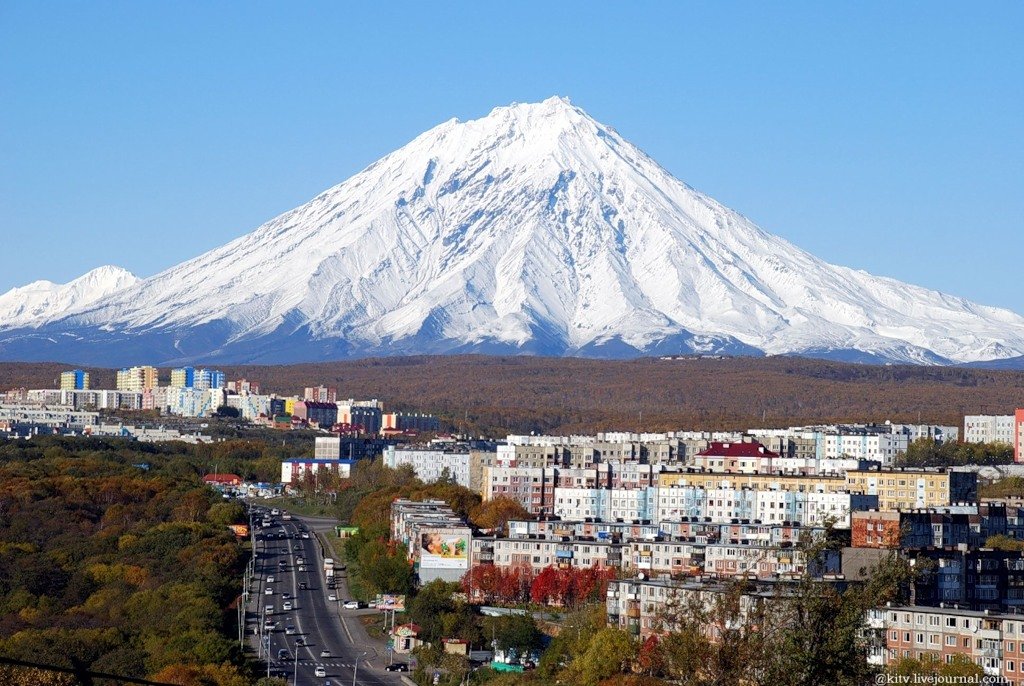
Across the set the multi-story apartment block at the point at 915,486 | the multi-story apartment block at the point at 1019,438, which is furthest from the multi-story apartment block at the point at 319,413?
the multi-story apartment block at the point at 915,486

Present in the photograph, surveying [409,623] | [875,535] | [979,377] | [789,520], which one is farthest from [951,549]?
[979,377]

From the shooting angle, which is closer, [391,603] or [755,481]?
[391,603]

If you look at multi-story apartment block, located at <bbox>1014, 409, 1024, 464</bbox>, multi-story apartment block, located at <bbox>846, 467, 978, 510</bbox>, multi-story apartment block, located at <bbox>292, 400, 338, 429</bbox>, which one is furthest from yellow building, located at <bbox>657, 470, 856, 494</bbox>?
multi-story apartment block, located at <bbox>292, 400, 338, 429</bbox>

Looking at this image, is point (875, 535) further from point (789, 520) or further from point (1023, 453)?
point (1023, 453)

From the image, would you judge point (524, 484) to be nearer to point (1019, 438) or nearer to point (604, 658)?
point (1019, 438)

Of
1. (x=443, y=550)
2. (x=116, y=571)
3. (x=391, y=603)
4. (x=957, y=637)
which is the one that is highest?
(x=443, y=550)

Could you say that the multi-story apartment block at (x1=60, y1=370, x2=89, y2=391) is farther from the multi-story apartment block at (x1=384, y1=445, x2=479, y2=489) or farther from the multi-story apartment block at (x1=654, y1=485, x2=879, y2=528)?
the multi-story apartment block at (x1=654, y1=485, x2=879, y2=528)

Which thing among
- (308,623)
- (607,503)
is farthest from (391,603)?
(607,503)
